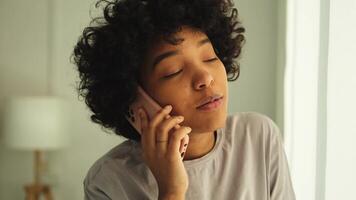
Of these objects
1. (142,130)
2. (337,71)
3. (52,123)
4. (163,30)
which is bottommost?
(52,123)

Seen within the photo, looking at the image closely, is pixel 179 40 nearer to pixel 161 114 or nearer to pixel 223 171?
pixel 161 114

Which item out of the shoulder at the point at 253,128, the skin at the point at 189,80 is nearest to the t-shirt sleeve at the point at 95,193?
the skin at the point at 189,80

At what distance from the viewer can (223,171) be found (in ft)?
3.61

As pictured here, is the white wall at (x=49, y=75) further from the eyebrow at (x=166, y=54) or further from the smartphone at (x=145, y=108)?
the eyebrow at (x=166, y=54)

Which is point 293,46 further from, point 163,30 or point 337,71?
point 163,30

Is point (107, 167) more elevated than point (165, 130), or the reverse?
point (165, 130)

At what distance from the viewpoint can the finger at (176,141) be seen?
0.97 meters

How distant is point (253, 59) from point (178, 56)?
1514mm

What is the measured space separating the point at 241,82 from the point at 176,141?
5.06 ft

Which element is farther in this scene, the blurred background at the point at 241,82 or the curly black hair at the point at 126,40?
the blurred background at the point at 241,82

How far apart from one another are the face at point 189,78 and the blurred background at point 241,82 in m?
0.51

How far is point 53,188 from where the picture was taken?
8.85 feet

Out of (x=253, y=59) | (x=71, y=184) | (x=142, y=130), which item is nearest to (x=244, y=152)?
(x=142, y=130)

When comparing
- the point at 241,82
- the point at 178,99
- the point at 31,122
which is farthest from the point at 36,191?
the point at 178,99
